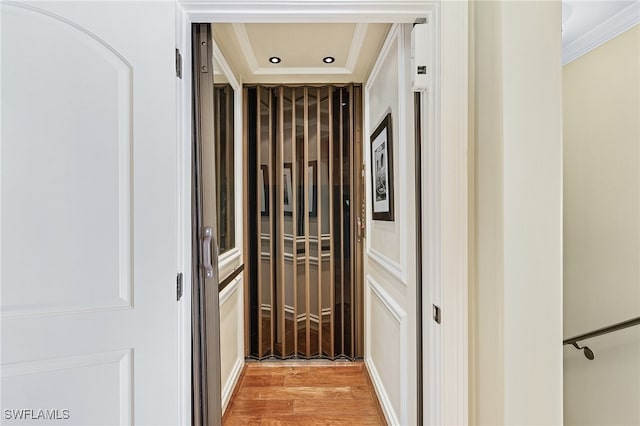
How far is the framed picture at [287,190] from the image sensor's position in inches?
111

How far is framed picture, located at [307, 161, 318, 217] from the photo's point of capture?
2826 mm

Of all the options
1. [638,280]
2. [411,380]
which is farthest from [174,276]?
[638,280]

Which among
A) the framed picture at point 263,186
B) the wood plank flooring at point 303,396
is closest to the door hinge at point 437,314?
the wood plank flooring at point 303,396

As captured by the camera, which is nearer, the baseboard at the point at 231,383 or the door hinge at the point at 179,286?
the door hinge at the point at 179,286

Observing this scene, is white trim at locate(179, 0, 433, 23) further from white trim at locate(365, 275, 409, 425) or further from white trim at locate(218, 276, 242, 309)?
white trim at locate(218, 276, 242, 309)

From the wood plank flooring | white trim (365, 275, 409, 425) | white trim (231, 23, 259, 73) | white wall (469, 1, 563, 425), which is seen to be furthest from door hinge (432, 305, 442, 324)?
white trim (231, 23, 259, 73)

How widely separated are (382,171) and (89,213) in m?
1.52

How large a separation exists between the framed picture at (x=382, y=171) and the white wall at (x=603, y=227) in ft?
3.67

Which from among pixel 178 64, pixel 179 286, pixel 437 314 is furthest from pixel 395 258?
pixel 178 64

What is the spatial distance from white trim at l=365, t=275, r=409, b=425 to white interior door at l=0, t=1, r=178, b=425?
1045mm

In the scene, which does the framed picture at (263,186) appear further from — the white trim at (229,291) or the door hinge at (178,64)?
the door hinge at (178,64)

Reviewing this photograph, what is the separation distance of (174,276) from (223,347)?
128cm

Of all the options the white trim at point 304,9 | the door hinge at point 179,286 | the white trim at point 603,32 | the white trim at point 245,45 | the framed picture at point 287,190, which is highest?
the white trim at point 245,45

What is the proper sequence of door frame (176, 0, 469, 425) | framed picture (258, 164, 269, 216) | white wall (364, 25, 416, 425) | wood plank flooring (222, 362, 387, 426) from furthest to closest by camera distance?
framed picture (258, 164, 269, 216), wood plank flooring (222, 362, 387, 426), white wall (364, 25, 416, 425), door frame (176, 0, 469, 425)
